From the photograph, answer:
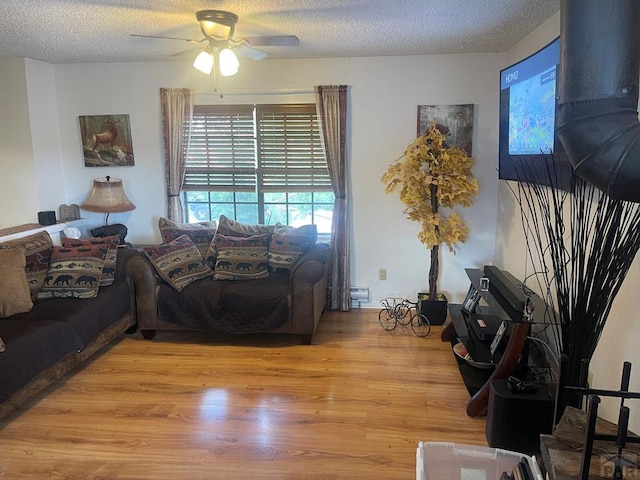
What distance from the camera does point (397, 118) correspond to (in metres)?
4.21

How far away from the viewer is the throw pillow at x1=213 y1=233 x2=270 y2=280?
380 centimetres

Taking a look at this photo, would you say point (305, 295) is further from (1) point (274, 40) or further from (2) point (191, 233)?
(1) point (274, 40)

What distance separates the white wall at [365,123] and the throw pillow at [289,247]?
0.69 m

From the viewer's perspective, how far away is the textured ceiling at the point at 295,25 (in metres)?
2.69

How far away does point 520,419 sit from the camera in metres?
2.30

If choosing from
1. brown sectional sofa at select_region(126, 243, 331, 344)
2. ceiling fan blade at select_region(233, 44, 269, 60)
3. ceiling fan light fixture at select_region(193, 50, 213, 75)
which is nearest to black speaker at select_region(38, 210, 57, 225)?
brown sectional sofa at select_region(126, 243, 331, 344)

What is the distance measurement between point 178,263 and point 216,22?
1.86 m

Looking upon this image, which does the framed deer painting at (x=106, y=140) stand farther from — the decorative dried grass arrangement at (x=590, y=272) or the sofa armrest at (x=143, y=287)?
the decorative dried grass arrangement at (x=590, y=272)

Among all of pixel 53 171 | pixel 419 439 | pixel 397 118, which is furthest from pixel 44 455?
pixel 397 118

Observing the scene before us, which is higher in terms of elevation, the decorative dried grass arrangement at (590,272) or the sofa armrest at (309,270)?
the decorative dried grass arrangement at (590,272)

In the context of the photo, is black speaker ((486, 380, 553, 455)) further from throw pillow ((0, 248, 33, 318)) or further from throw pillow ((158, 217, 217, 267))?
throw pillow ((0, 248, 33, 318))

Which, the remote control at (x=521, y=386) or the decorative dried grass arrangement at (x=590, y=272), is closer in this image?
the decorative dried grass arrangement at (x=590, y=272)

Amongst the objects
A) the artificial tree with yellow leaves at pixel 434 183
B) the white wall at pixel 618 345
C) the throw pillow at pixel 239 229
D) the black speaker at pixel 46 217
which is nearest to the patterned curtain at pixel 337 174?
the artificial tree with yellow leaves at pixel 434 183

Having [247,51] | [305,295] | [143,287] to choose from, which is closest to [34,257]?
[143,287]
